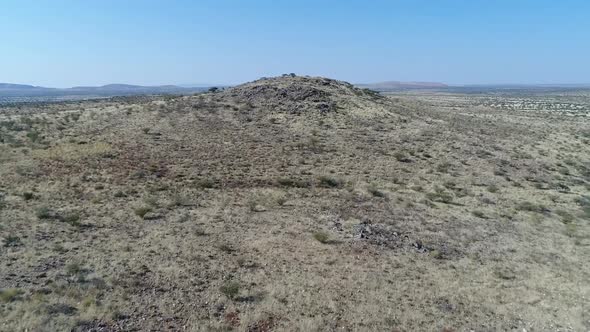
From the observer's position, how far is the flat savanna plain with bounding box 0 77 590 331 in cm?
1142

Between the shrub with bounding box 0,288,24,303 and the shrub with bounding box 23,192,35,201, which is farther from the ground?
the shrub with bounding box 23,192,35,201

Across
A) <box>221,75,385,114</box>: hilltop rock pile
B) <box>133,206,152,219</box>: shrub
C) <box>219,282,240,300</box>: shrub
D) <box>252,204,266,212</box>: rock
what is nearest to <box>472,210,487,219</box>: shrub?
<box>252,204,266,212</box>: rock

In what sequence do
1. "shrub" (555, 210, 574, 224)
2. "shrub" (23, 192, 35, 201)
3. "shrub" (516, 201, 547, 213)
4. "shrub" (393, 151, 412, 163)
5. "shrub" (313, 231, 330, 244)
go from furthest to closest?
"shrub" (393, 151, 412, 163) → "shrub" (516, 201, 547, 213) → "shrub" (555, 210, 574, 224) → "shrub" (23, 192, 35, 201) → "shrub" (313, 231, 330, 244)

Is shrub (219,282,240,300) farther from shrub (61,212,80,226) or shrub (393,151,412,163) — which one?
shrub (393,151,412,163)

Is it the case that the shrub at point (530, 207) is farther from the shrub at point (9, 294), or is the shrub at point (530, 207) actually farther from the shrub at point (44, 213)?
the shrub at point (44, 213)

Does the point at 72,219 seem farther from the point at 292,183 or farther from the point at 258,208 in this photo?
the point at 292,183

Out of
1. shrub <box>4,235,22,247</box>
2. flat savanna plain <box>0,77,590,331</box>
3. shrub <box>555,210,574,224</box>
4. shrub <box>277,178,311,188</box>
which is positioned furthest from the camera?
shrub <box>277,178,311,188</box>

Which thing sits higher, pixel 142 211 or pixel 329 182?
pixel 142 211

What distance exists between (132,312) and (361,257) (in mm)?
7414

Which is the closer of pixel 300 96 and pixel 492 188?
pixel 492 188

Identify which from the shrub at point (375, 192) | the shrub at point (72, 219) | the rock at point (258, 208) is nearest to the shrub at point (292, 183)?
the shrub at point (375, 192)

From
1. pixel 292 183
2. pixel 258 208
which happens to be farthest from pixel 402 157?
pixel 258 208

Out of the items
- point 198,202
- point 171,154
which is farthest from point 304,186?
point 171,154

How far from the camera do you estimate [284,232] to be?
1717 cm
